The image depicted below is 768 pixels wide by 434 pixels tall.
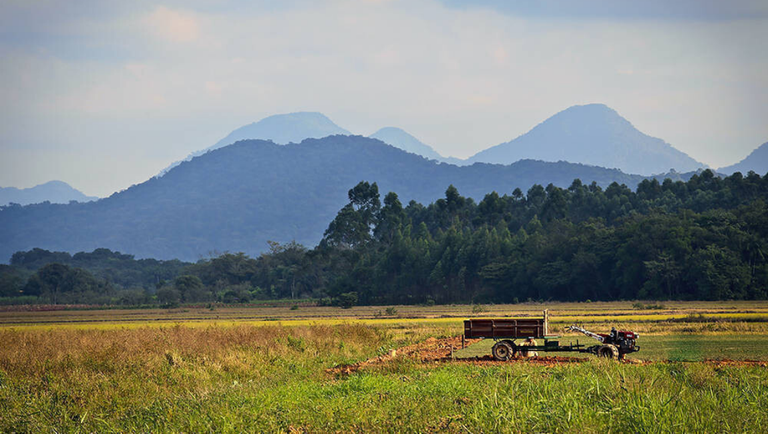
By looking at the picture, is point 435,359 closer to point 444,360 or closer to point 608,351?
point 444,360

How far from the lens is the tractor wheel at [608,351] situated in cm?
2223

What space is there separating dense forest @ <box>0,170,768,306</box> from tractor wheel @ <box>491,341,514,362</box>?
60.1m

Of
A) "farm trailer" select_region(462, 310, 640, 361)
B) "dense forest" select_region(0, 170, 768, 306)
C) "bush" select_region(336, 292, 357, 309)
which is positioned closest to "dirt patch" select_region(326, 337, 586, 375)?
"farm trailer" select_region(462, 310, 640, 361)

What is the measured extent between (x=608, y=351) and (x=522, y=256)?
77918 mm

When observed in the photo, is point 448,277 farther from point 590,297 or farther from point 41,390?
point 41,390

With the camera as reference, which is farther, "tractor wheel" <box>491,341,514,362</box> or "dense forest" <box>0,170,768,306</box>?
"dense forest" <box>0,170,768,306</box>

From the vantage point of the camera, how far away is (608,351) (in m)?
22.6

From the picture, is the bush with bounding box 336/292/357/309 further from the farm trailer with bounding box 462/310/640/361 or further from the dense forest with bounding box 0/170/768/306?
the farm trailer with bounding box 462/310/640/361

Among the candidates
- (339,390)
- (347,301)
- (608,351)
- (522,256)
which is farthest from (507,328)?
(522,256)

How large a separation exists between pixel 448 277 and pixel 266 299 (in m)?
37.4

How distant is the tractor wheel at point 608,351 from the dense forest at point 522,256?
197 feet

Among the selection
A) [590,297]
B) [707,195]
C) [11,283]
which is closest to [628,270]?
[590,297]

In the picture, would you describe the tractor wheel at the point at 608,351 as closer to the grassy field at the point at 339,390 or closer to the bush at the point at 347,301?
the grassy field at the point at 339,390

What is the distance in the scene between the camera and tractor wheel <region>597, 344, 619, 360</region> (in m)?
22.2
